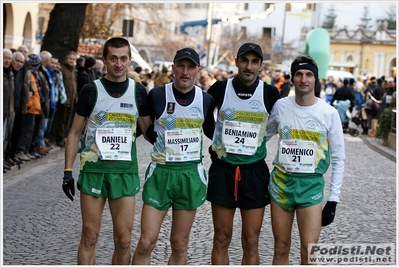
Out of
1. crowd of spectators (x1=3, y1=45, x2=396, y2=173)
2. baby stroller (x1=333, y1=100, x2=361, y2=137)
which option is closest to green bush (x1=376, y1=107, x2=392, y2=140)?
baby stroller (x1=333, y1=100, x2=361, y2=137)

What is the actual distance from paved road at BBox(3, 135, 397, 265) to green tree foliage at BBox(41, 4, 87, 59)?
6.04m

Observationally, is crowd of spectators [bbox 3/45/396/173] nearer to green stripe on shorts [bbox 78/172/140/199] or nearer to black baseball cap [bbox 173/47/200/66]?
green stripe on shorts [bbox 78/172/140/199]

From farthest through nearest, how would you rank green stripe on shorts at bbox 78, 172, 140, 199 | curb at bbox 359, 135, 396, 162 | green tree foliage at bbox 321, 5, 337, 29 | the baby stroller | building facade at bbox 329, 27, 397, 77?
green tree foliage at bbox 321, 5, 337, 29
building facade at bbox 329, 27, 397, 77
the baby stroller
curb at bbox 359, 135, 396, 162
green stripe on shorts at bbox 78, 172, 140, 199

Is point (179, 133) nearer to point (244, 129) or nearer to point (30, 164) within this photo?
point (244, 129)

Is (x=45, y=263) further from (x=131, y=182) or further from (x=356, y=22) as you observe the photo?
(x=356, y=22)

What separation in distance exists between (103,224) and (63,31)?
12025 millimetres

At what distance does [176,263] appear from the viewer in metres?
6.73

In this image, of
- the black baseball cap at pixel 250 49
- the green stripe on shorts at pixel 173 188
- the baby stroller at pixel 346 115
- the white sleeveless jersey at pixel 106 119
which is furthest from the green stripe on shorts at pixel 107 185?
the baby stroller at pixel 346 115

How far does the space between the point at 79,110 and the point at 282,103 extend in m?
1.59

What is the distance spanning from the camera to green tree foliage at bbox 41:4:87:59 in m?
21.0

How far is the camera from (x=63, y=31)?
2098 cm

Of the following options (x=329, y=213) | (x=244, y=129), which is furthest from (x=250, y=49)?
(x=329, y=213)

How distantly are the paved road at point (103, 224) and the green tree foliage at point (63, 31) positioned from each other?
19.8ft

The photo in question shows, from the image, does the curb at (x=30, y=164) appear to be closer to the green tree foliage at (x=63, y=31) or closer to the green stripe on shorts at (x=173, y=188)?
the green tree foliage at (x=63, y=31)
